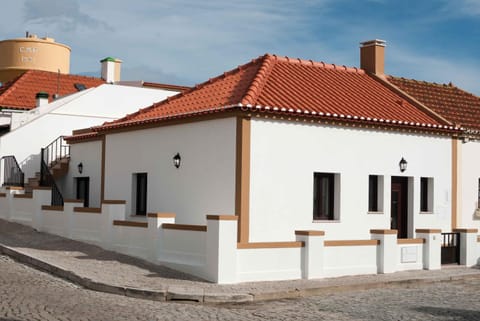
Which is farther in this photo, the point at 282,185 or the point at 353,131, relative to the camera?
the point at 353,131

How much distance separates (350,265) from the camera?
16.2 metres

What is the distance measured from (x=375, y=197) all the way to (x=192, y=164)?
5168 mm

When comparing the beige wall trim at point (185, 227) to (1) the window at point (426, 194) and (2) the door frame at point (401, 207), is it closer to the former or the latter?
(2) the door frame at point (401, 207)

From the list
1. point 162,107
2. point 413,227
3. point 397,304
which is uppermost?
point 162,107

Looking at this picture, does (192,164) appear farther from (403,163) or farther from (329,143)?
(403,163)

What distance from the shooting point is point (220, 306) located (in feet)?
41.5

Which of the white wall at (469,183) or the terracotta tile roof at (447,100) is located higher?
the terracotta tile roof at (447,100)

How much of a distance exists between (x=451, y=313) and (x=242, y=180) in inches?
232

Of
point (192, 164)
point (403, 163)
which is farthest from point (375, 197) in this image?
point (192, 164)

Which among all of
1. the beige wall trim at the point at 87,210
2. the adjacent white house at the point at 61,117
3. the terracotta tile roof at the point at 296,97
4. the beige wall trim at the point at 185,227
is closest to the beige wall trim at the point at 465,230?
the terracotta tile roof at the point at 296,97

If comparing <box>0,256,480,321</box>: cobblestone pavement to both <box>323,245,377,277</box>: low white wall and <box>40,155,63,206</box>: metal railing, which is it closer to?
<box>323,245,377,277</box>: low white wall

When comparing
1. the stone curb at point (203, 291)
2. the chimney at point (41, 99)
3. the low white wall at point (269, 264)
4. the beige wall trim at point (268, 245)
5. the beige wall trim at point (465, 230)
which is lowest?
the stone curb at point (203, 291)

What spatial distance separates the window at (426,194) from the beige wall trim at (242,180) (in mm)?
6438

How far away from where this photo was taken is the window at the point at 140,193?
67.3 feet
